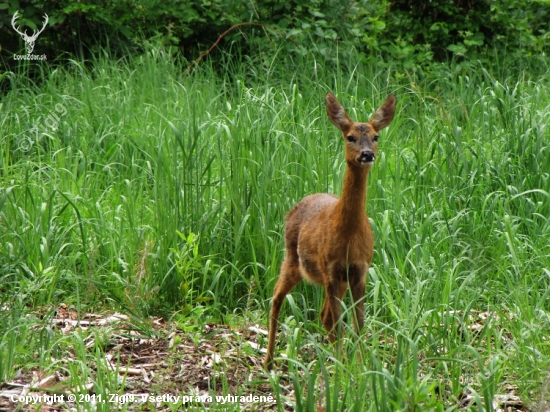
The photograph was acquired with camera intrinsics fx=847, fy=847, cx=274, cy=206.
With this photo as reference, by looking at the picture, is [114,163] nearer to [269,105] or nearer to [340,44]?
[269,105]

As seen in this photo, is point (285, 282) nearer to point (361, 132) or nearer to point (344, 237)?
point (344, 237)

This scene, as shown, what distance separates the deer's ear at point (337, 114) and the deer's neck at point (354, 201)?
13.2 inches

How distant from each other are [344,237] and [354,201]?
0.57 ft

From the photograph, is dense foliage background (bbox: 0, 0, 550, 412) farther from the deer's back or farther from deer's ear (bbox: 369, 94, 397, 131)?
deer's ear (bbox: 369, 94, 397, 131)

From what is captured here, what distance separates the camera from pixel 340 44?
8297 millimetres

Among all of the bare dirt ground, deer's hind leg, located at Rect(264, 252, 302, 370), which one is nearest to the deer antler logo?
the bare dirt ground

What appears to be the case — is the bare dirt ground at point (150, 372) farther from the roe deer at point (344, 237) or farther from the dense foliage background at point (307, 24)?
the dense foliage background at point (307, 24)

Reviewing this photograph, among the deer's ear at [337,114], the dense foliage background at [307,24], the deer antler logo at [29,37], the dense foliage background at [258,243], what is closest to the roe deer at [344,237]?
the deer's ear at [337,114]

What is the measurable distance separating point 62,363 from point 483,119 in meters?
3.54

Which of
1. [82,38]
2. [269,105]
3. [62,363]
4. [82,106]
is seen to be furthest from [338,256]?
[82,38]

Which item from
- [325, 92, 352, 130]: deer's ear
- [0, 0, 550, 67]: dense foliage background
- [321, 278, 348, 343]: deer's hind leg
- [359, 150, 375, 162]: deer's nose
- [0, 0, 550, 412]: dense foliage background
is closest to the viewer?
[0, 0, 550, 412]: dense foliage background

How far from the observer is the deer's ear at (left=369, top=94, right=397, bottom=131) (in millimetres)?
4258

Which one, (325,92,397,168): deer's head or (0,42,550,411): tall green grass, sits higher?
(325,92,397,168): deer's head

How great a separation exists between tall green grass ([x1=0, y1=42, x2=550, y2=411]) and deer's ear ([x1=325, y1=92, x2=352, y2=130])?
1.97ft
